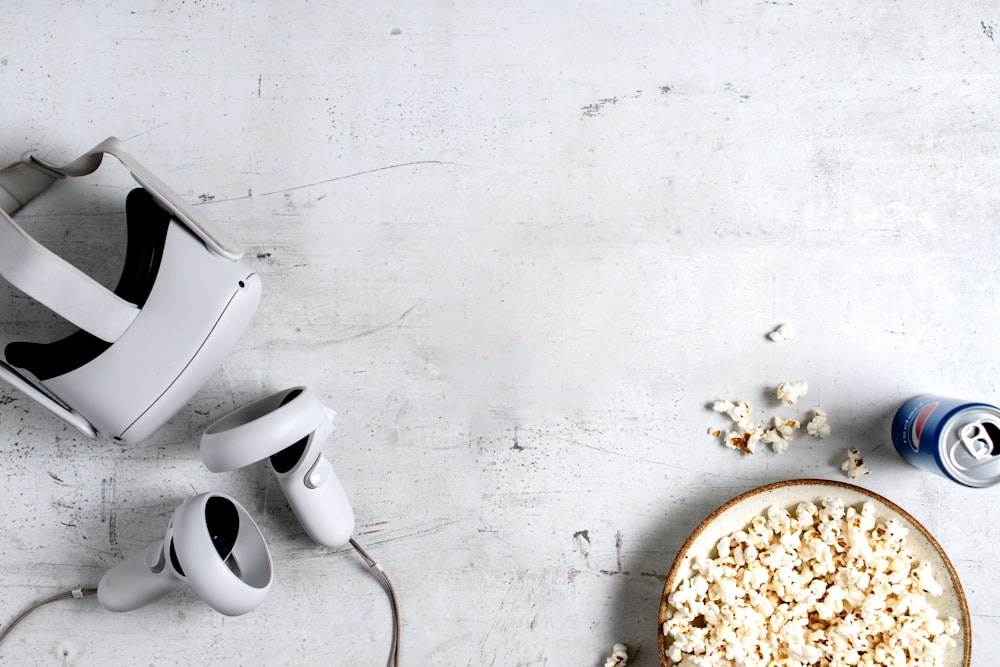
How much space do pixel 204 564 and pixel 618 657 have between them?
0.59 m

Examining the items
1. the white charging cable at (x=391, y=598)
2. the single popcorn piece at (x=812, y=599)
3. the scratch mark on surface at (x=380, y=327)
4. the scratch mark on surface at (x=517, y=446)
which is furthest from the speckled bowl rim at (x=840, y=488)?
the scratch mark on surface at (x=380, y=327)

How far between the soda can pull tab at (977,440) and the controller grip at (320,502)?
2.67 feet

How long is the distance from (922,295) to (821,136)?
28 cm

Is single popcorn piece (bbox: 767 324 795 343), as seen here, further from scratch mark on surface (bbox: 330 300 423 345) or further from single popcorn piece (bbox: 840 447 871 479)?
scratch mark on surface (bbox: 330 300 423 345)

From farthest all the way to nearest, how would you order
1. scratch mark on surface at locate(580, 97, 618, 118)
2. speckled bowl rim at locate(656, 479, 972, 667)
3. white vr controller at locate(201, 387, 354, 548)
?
scratch mark on surface at locate(580, 97, 618, 118), speckled bowl rim at locate(656, 479, 972, 667), white vr controller at locate(201, 387, 354, 548)

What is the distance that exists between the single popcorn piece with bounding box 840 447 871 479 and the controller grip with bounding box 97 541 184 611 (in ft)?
3.13

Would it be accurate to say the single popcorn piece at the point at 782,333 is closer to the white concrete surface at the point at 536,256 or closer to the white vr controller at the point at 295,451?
the white concrete surface at the point at 536,256

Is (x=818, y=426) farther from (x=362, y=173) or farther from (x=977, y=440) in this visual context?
(x=362, y=173)

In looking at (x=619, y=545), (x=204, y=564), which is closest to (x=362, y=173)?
(x=204, y=564)

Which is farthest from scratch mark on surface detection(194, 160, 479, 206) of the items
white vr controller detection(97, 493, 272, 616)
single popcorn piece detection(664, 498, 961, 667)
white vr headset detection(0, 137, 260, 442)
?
single popcorn piece detection(664, 498, 961, 667)

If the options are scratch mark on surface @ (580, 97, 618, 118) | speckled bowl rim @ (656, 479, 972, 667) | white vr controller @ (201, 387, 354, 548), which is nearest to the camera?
white vr controller @ (201, 387, 354, 548)

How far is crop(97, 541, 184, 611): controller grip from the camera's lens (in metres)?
0.90

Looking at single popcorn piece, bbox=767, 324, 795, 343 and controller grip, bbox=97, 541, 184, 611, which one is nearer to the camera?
controller grip, bbox=97, 541, 184, 611

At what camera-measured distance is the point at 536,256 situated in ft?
3.35
